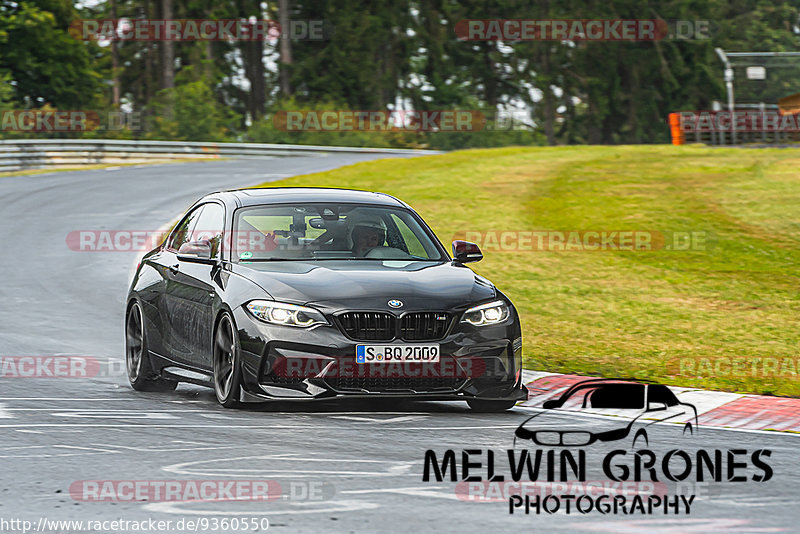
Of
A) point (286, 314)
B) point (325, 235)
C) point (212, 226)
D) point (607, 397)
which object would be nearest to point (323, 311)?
point (286, 314)

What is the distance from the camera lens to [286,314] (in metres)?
8.83

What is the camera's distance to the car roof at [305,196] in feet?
33.9

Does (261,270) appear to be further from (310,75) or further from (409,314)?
(310,75)

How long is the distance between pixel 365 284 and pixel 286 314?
1.94 ft

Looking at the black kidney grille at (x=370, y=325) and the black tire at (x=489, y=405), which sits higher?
the black kidney grille at (x=370, y=325)

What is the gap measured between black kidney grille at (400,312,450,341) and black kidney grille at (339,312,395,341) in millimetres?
86

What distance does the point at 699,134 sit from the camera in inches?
1625

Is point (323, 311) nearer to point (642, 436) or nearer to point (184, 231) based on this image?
point (642, 436)

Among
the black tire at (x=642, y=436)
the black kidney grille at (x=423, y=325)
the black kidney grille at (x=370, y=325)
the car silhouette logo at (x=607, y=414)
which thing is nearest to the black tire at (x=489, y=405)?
the car silhouette logo at (x=607, y=414)

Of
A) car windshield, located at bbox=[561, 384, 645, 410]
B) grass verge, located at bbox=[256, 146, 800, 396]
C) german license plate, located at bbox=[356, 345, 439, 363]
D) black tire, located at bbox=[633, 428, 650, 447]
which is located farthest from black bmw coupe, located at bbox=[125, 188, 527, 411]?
grass verge, located at bbox=[256, 146, 800, 396]

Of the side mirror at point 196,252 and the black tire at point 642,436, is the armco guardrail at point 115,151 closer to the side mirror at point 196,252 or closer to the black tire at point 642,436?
the side mirror at point 196,252

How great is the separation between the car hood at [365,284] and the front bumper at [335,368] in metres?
0.23

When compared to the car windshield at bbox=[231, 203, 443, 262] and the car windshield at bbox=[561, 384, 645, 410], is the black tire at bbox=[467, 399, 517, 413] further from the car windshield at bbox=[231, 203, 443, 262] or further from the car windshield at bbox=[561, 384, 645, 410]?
the car windshield at bbox=[231, 203, 443, 262]

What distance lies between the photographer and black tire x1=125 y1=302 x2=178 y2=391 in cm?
1066
